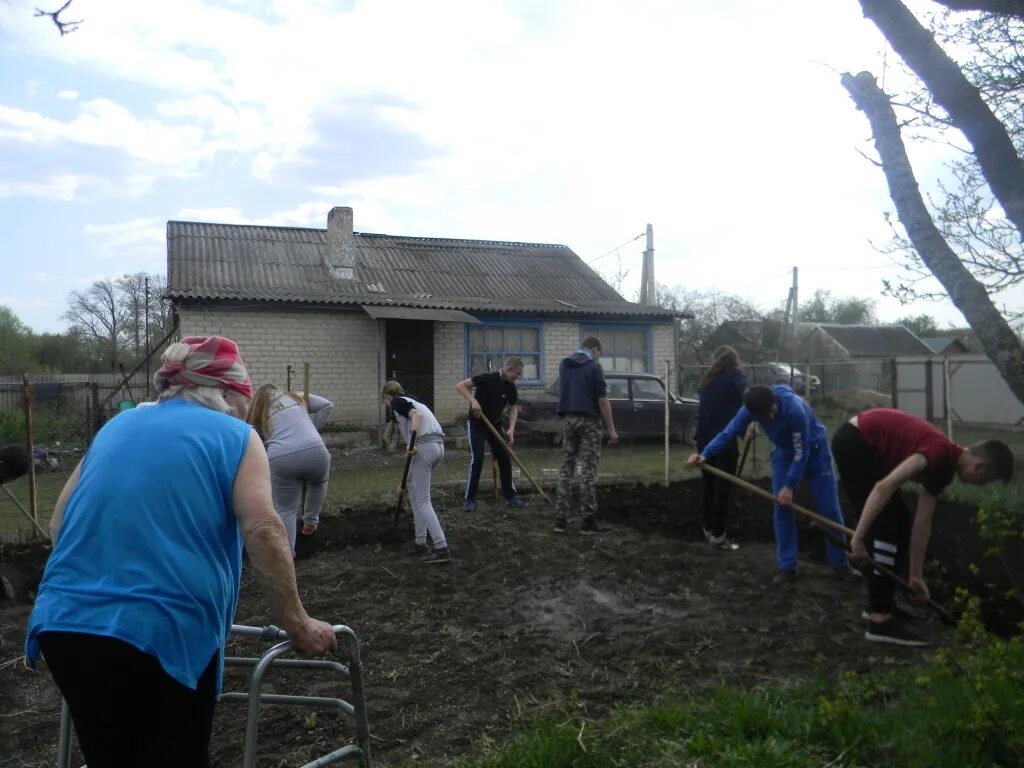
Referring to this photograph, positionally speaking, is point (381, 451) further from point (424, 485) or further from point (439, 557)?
point (439, 557)

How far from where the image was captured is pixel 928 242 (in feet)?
12.7

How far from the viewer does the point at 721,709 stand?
12.0ft

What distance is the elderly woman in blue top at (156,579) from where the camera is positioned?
6.89 ft

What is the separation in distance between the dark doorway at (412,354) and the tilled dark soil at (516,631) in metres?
9.76

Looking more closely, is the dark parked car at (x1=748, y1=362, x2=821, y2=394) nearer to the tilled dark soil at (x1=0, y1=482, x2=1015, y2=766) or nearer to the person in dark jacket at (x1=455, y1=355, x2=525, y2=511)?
the person in dark jacket at (x1=455, y1=355, x2=525, y2=511)

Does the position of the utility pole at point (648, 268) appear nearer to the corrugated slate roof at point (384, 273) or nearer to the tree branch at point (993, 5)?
the corrugated slate roof at point (384, 273)

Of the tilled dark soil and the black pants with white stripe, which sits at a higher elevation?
the black pants with white stripe

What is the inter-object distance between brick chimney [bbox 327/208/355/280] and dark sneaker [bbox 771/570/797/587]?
1395 cm

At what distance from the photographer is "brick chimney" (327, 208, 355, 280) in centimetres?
1858

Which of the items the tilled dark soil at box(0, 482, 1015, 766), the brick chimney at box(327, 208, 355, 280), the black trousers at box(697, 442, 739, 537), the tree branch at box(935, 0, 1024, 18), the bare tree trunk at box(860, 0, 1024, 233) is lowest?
the tilled dark soil at box(0, 482, 1015, 766)

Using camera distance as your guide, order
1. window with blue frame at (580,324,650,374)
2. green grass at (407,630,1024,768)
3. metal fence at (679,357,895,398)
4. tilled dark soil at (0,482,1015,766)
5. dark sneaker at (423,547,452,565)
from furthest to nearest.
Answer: window with blue frame at (580,324,650,374) < metal fence at (679,357,895,398) < dark sneaker at (423,547,452,565) < tilled dark soil at (0,482,1015,766) < green grass at (407,630,1024,768)

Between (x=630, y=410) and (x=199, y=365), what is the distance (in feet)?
44.9

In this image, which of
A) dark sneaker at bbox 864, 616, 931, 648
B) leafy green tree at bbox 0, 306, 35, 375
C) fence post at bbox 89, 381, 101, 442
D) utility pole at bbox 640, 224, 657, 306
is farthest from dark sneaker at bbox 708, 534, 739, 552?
leafy green tree at bbox 0, 306, 35, 375

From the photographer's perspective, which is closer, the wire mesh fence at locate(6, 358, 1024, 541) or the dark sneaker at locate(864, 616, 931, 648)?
the dark sneaker at locate(864, 616, 931, 648)
